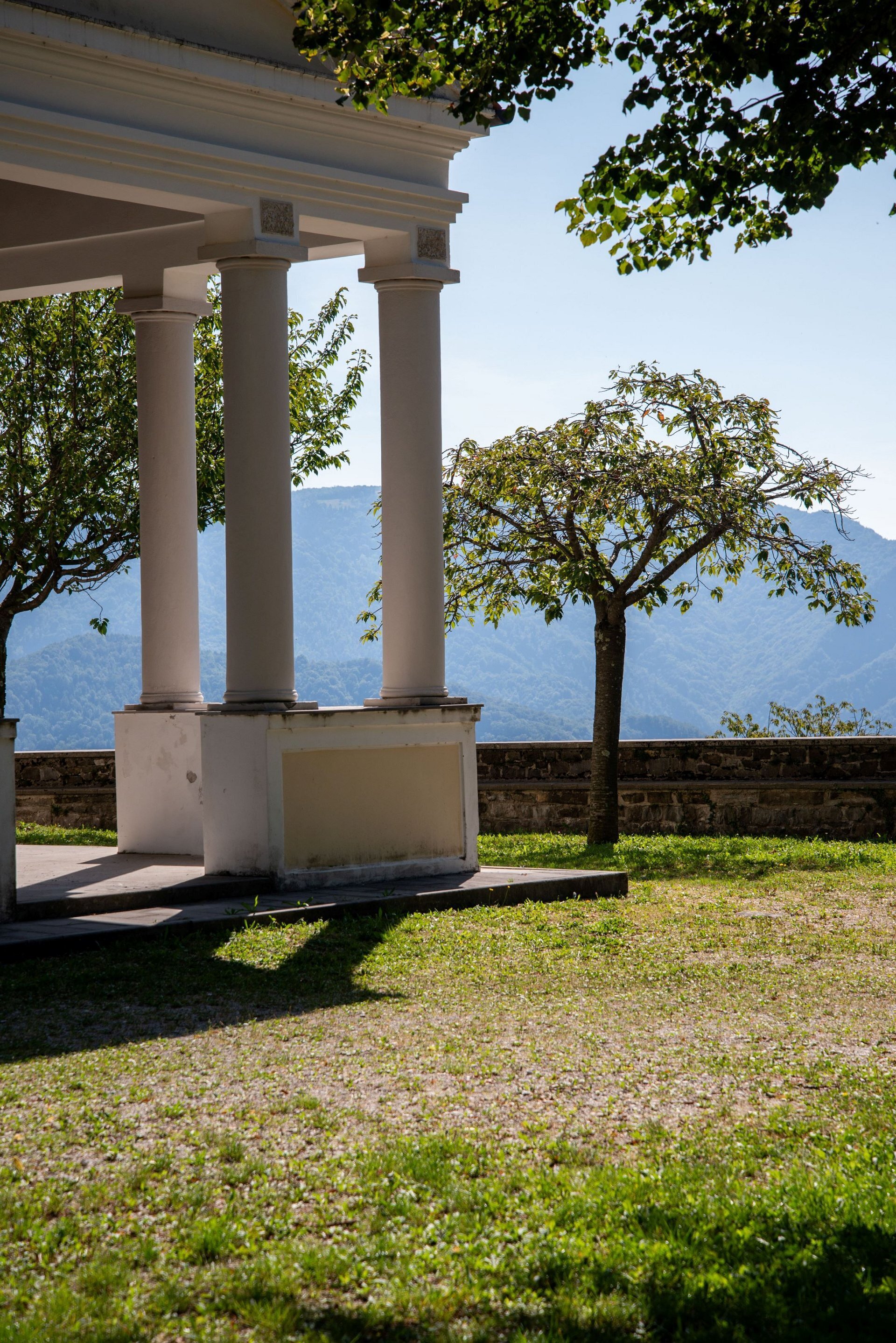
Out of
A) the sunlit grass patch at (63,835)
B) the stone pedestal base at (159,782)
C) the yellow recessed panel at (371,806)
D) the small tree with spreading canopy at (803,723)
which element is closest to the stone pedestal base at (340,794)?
the yellow recessed panel at (371,806)

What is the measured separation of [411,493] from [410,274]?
61.4 inches

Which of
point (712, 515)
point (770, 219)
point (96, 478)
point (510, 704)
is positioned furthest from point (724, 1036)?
point (510, 704)

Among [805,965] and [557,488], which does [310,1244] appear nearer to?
[805,965]

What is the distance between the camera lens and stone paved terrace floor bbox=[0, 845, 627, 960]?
25.4 feet

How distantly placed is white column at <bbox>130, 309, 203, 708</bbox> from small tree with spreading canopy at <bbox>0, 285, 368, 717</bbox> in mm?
5962

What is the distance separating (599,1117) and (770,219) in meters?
4.51

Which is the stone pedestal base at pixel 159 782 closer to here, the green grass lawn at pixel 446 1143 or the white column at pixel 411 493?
the white column at pixel 411 493

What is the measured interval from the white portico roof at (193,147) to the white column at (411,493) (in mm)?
441

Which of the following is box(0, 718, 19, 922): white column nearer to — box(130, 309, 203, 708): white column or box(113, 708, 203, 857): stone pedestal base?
box(113, 708, 203, 857): stone pedestal base

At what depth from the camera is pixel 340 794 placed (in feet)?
31.2

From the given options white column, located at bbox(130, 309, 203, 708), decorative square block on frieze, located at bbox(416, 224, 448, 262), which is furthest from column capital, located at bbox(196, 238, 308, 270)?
white column, located at bbox(130, 309, 203, 708)

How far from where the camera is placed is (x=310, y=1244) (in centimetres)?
344

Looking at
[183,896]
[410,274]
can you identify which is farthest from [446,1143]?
[410,274]

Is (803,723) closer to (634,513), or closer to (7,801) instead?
(634,513)
